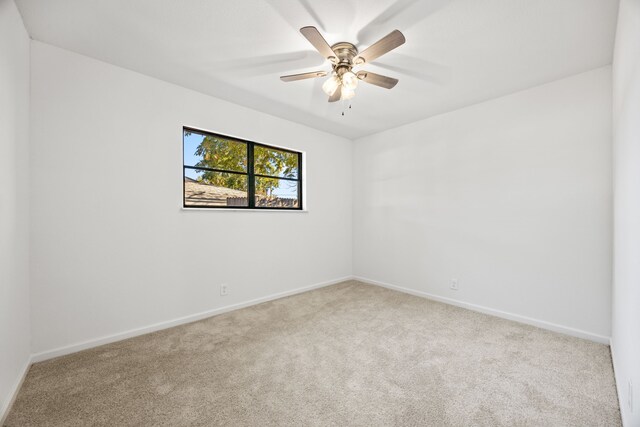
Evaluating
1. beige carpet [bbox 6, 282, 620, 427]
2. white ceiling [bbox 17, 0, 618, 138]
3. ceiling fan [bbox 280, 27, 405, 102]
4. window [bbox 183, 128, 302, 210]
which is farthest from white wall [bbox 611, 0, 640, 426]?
window [bbox 183, 128, 302, 210]

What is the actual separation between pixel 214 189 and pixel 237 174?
13.5 inches

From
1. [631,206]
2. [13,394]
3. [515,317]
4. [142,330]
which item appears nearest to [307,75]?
[631,206]

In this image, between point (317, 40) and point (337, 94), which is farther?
point (337, 94)

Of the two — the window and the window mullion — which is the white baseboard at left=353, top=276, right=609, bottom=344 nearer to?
the window

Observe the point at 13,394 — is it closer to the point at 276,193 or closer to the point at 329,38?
the point at 276,193

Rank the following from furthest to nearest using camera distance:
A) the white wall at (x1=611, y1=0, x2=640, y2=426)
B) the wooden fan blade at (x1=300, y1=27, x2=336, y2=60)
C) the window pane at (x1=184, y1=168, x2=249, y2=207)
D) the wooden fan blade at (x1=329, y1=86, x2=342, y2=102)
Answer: the window pane at (x1=184, y1=168, x2=249, y2=207) → the wooden fan blade at (x1=329, y1=86, x2=342, y2=102) → the wooden fan blade at (x1=300, y1=27, x2=336, y2=60) → the white wall at (x1=611, y1=0, x2=640, y2=426)

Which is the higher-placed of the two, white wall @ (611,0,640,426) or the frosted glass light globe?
the frosted glass light globe

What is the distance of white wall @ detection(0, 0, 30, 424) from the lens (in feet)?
5.01

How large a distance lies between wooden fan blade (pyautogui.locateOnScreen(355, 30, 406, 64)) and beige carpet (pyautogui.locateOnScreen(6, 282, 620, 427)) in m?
2.17

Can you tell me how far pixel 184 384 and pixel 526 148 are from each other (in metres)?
3.58

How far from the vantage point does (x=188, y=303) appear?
2.79 metres

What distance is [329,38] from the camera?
6.57 feet

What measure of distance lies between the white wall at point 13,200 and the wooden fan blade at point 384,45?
2.08 meters

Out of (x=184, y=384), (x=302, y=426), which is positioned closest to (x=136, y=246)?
(x=184, y=384)
